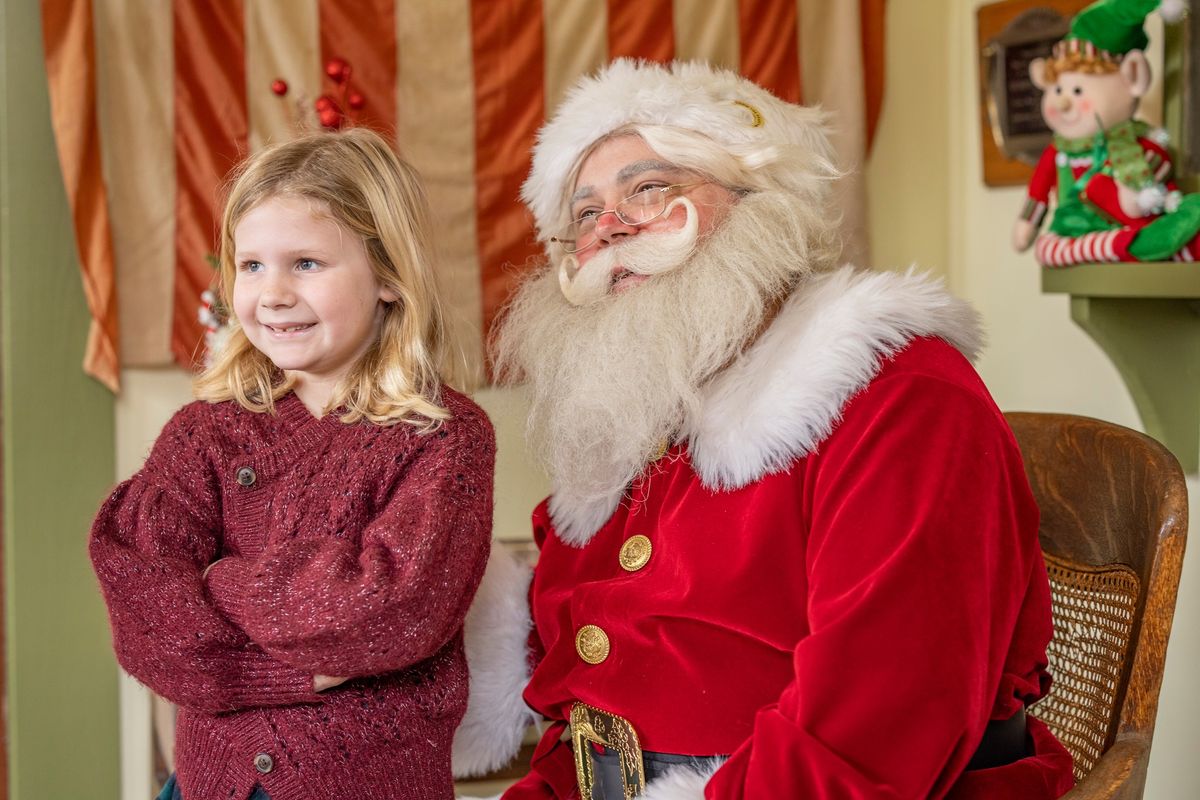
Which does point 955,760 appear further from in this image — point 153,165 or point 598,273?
point 153,165

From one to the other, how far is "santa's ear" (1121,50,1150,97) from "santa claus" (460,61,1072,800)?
0.65m

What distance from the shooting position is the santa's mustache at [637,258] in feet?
5.18

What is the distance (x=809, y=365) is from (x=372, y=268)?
0.61 metres

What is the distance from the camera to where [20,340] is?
273cm

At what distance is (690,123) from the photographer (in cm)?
166

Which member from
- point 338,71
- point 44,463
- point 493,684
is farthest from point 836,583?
point 44,463

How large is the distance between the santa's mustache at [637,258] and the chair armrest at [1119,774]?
2.58ft

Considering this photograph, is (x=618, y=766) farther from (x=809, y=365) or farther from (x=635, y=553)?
(x=809, y=365)

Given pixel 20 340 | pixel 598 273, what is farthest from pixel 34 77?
pixel 598 273

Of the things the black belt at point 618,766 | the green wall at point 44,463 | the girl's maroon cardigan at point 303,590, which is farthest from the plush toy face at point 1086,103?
the green wall at point 44,463

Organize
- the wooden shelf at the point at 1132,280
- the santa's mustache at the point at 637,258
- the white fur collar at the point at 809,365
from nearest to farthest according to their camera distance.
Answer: the white fur collar at the point at 809,365, the santa's mustache at the point at 637,258, the wooden shelf at the point at 1132,280

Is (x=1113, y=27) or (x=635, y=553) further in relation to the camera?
(x=1113, y=27)

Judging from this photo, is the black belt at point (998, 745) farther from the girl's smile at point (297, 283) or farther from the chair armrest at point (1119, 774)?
the girl's smile at point (297, 283)

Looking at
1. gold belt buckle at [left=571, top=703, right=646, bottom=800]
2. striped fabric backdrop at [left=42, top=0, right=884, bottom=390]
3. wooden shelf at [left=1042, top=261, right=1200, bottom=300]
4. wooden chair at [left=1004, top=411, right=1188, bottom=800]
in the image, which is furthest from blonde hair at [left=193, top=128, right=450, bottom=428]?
wooden shelf at [left=1042, top=261, right=1200, bottom=300]
